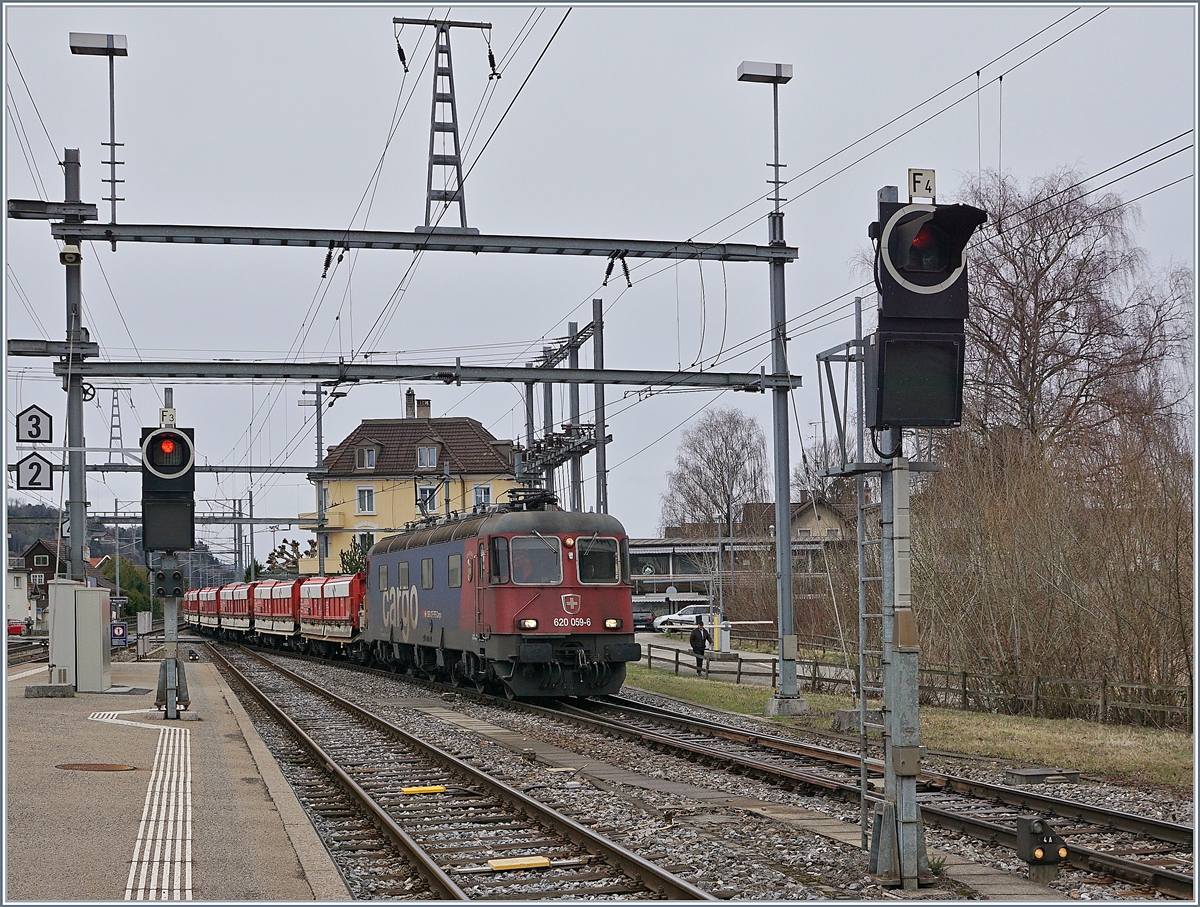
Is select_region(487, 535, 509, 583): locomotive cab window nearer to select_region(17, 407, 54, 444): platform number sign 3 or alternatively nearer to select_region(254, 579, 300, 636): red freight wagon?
select_region(17, 407, 54, 444): platform number sign 3

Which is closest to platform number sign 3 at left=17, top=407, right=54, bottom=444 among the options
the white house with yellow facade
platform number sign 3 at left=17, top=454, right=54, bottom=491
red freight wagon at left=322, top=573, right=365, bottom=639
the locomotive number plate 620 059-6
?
platform number sign 3 at left=17, top=454, right=54, bottom=491

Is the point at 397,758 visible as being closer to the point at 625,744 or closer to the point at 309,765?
the point at 309,765

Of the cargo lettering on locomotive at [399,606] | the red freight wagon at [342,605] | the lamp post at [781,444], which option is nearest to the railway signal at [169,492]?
the lamp post at [781,444]

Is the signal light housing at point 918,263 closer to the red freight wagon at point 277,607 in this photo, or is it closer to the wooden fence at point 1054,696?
the wooden fence at point 1054,696

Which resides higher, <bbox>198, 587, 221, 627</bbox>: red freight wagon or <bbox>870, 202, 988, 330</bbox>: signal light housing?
<bbox>870, 202, 988, 330</bbox>: signal light housing

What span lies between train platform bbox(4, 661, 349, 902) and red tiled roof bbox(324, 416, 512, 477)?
5233 cm

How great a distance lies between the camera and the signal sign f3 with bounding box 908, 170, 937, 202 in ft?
27.6

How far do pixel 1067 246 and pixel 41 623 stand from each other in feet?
273

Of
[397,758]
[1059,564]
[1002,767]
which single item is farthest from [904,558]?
[1059,564]

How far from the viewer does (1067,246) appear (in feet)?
102

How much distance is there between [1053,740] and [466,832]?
908cm

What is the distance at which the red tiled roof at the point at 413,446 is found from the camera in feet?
235

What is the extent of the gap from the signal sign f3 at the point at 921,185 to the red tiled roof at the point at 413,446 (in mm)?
61620

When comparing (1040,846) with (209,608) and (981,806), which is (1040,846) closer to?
(981,806)
